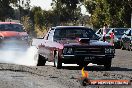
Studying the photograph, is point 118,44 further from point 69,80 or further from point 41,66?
point 69,80

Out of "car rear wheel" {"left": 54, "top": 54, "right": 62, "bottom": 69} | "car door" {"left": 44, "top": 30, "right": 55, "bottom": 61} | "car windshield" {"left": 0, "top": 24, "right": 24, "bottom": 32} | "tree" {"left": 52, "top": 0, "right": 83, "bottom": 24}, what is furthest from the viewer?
"tree" {"left": 52, "top": 0, "right": 83, "bottom": 24}

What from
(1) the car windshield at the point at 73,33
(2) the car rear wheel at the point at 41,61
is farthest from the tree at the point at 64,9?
(1) the car windshield at the point at 73,33

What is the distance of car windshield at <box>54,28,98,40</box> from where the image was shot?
52.1 feet

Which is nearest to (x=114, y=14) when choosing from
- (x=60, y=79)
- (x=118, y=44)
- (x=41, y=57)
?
(x=118, y=44)

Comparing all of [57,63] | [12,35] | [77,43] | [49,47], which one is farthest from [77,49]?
[12,35]

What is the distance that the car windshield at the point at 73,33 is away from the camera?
15.9 m

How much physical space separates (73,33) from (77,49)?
1.25m

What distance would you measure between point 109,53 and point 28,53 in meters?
7.28

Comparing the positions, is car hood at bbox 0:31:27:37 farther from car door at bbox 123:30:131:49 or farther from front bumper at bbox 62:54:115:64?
car door at bbox 123:30:131:49

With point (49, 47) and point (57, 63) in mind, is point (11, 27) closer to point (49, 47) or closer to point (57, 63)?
point (49, 47)

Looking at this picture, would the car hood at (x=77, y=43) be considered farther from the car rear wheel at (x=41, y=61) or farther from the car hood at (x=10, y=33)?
the car hood at (x=10, y=33)

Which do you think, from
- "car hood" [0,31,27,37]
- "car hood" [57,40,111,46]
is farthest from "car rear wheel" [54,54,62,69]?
"car hood" [0,31,27,37]

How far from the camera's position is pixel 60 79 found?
11.7m

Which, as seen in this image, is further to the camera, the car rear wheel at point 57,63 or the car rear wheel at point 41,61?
the car rear wheel at point 41,61
